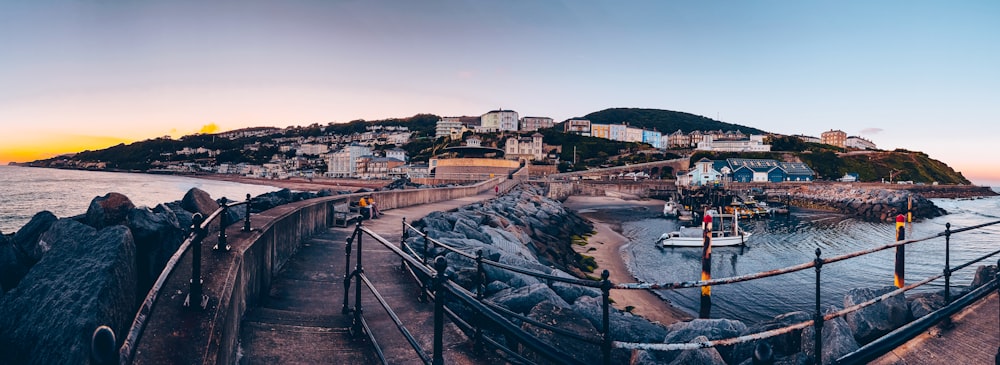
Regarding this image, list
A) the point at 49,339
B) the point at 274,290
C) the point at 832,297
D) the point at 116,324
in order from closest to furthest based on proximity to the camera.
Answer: the point at 49,339
the point at 116,324
the point at 274,290
the point at 832,297

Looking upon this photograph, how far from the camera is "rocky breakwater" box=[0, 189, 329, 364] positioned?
292cm

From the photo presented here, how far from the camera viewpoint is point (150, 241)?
428cm

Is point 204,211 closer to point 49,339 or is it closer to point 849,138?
point 49,339

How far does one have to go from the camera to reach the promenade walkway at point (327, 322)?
3.50 m

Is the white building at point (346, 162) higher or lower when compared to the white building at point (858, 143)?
lower

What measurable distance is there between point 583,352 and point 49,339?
3774 millimetres

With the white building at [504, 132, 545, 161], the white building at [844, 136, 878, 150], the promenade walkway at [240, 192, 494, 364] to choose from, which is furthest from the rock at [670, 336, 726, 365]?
the white building at [844, 136, 878, 150]

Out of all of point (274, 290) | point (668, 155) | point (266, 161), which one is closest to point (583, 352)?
point (274, 290)

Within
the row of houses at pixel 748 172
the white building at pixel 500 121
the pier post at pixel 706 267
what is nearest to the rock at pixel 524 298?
the pier post at pixel 706 267

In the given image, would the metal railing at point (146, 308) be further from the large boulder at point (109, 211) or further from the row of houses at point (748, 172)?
the row of houses at point (748, 172)

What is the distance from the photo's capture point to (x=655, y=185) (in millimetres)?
63594

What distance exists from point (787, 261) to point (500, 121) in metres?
116

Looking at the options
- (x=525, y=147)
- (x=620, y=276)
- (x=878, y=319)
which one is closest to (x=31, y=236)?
(x=878, y=319)

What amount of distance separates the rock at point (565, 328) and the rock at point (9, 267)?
186 inches
